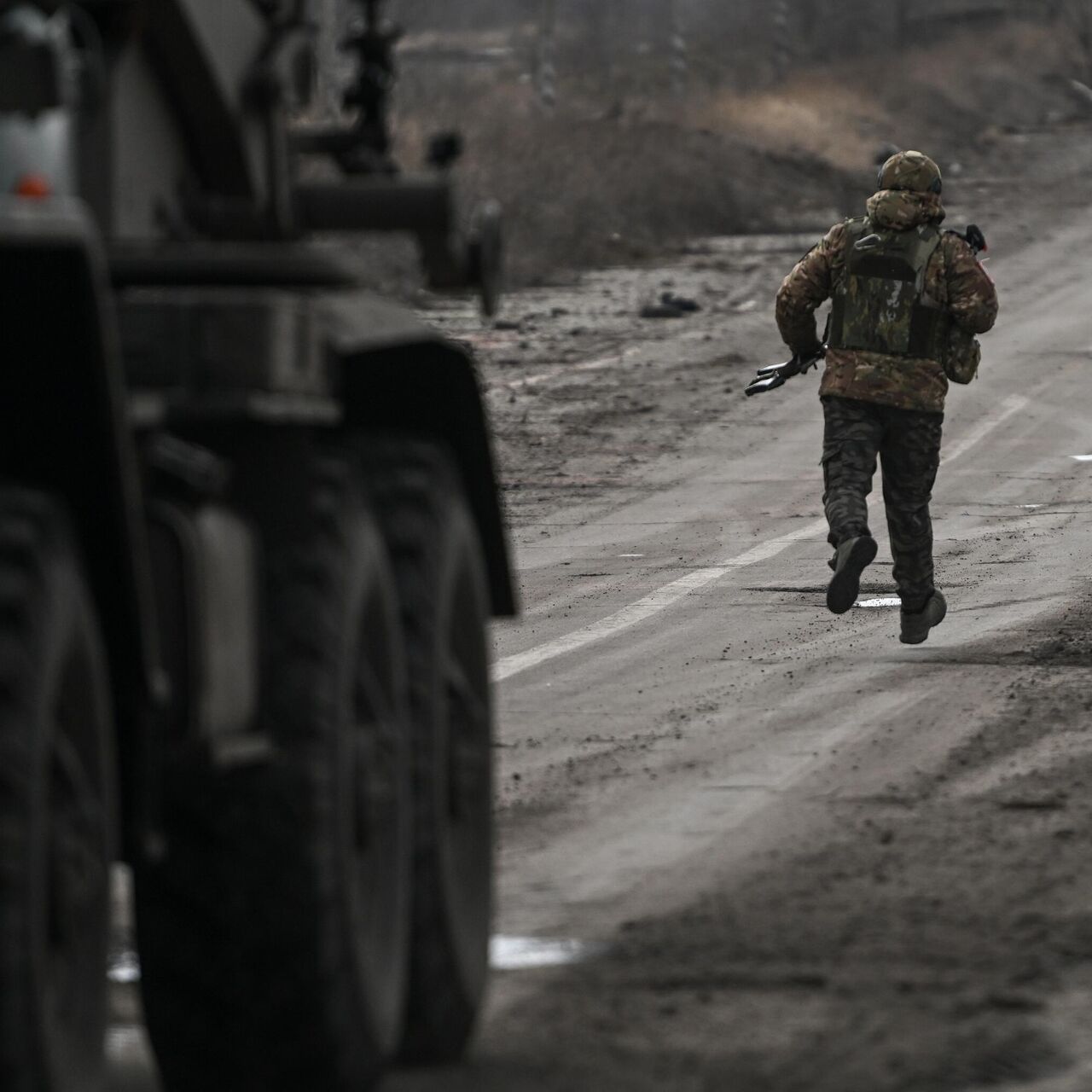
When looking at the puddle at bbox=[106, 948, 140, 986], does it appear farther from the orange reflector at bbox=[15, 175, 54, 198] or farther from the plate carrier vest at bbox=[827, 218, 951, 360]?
the plate carrier vest at bbox=[827, 218, 951, 360]

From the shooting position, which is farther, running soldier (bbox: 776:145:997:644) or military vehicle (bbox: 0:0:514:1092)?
running soldier (bbox: 776:145:997:644)

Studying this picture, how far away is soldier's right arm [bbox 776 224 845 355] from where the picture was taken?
11.4 m

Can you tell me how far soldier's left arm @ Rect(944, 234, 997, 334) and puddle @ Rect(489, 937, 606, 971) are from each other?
5.45 meters

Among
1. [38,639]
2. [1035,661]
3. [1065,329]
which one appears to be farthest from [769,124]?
[38,639]

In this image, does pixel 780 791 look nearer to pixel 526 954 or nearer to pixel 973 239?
pixel 526 954

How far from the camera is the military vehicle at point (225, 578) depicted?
12.0ft

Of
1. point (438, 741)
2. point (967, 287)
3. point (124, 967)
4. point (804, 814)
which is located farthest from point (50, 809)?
point (967, 287)

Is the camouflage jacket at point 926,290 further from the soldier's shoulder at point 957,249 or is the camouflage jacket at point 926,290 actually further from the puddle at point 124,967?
the puddle at point 124,967

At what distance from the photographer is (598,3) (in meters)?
60.8

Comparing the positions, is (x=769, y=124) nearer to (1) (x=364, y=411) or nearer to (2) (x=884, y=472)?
(2) (x=884, y=472)

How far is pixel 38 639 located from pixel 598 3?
5837 cm

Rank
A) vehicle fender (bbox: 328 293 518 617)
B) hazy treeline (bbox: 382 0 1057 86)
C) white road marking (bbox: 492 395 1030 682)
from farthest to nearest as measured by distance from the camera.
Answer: hazy treeline (bbox: 382 0 1057 86)
white road marking (bbox: 492 395 1030 682)
vehicle fender (bbox: 328 293 518 617)

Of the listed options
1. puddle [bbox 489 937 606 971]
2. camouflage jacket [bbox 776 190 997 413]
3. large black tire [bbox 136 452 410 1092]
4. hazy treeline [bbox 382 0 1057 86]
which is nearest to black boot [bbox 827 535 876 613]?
camouflage jacket [bbox 776 190 997 413]

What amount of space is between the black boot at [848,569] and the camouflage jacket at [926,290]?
0.56 meters
